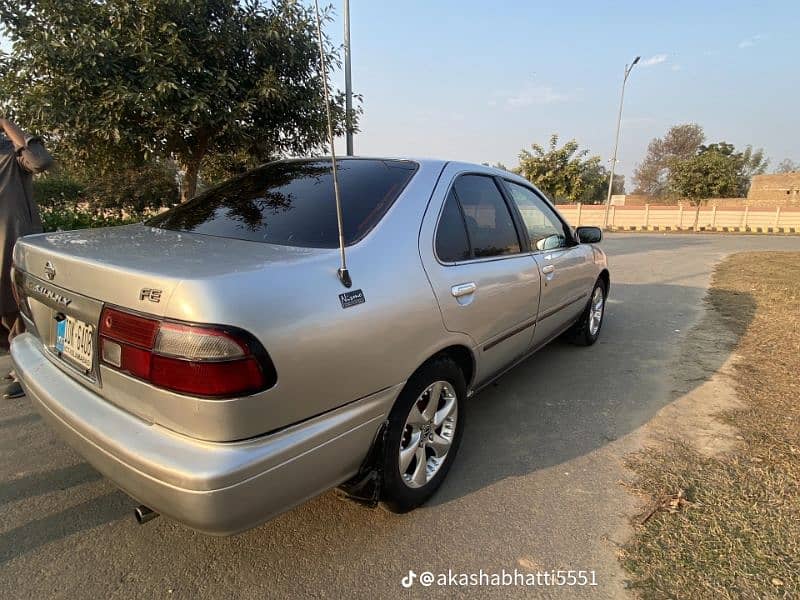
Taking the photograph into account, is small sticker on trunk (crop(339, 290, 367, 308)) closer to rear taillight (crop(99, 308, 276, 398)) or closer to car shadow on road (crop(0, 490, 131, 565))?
rear taillight (crop(99, 308, 276, 398))

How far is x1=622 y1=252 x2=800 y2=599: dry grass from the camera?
1.79 meters

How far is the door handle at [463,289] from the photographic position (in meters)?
2.21

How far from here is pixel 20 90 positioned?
4.97m

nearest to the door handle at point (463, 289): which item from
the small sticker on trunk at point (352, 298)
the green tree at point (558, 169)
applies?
the small sticker on trunk at point (352, 298)

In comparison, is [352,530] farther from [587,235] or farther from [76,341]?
[587,235]

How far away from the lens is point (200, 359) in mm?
1352

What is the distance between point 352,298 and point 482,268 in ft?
3.42

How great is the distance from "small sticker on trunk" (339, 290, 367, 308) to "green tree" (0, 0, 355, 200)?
162 inches

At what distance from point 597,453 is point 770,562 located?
94 cm

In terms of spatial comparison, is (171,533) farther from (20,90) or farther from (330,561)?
(20,90)

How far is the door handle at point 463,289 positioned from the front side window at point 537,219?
1.03 m

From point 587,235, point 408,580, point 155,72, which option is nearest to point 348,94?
point 155,72

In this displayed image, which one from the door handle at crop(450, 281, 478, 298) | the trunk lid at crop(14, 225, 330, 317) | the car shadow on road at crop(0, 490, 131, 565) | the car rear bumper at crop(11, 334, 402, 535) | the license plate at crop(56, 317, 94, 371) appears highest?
the trunk lid at crop(14, 225, 330, 317)

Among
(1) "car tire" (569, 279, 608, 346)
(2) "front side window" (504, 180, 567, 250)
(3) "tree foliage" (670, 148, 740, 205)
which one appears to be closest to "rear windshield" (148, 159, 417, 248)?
(2) "front side window" (504, 180, 567, 250)
